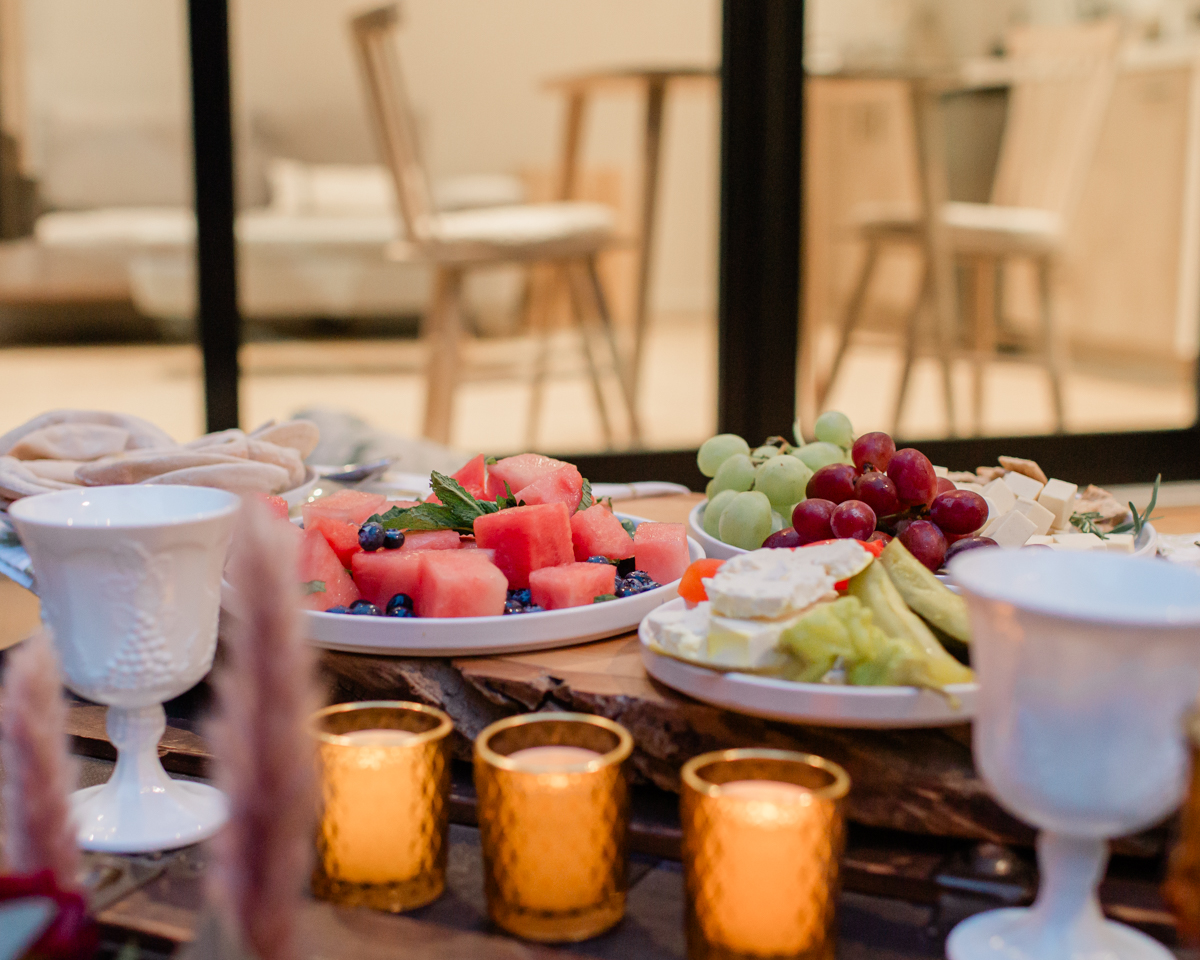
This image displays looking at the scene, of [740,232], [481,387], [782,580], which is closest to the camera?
[782,580]

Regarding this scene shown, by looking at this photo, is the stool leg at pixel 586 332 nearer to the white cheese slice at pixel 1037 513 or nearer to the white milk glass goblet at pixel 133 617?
the white cheese slice at pixel 1037 513

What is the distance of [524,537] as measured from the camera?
886 mm

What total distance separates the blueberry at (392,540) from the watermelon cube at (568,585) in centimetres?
10

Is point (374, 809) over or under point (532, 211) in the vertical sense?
under

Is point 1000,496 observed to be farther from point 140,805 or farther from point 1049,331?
point 1049,331

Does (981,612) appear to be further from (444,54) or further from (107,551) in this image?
(444,54)

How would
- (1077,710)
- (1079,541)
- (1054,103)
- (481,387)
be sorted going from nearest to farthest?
1. (1077,710)
2. (1079,541)
3. (481,387)
4. (1054,103)

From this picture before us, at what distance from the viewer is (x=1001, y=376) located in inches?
137

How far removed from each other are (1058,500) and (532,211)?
219cm

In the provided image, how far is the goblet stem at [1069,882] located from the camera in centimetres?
55

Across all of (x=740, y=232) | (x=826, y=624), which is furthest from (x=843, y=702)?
(x=740, y=232)

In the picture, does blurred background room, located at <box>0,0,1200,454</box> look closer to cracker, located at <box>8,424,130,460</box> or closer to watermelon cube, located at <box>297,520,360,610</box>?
cracker, located at <box>8,424,130,460</box>

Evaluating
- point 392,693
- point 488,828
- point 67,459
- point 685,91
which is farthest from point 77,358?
point 488,828

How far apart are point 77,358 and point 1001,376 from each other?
249cm
